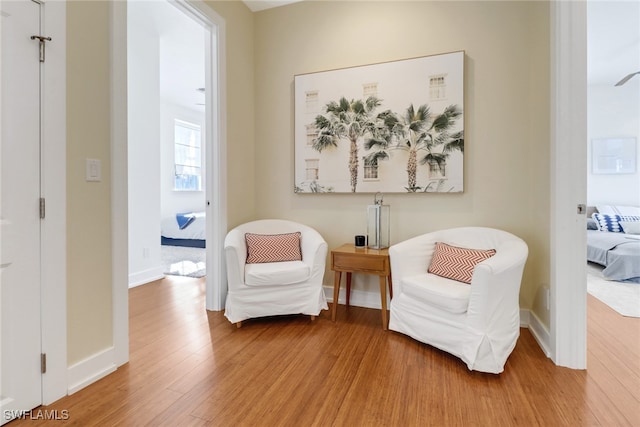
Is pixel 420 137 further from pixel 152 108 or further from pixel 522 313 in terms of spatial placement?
pixel 152 108

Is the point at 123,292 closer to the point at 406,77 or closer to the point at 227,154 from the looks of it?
the point at 227,154

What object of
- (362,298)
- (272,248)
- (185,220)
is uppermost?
(185,220)

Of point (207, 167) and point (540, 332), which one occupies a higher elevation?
point (207, 167)

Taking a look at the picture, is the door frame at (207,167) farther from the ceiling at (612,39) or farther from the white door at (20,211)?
the ceiling at (612,39)

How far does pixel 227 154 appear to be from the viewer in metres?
2.88

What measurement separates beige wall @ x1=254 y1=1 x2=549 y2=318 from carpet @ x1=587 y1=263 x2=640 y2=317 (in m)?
1.12

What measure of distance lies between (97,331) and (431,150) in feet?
8.72

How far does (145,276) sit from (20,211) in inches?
98.8

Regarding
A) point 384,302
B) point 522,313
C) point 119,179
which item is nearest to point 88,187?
point 119,179

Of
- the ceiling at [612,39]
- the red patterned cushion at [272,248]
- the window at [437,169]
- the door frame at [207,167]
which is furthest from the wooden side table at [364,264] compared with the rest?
the ceiling at [612,39]

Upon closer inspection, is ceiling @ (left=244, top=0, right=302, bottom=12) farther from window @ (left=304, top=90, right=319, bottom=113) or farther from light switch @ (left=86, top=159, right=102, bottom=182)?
light switch @ (left=86, top=159, right=102, bottom=182)

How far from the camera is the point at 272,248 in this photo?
2.72m

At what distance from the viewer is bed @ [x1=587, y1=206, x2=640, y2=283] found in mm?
3643

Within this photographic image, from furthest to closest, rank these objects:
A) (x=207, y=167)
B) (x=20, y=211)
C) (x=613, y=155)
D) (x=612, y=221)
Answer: (x=613, y=155), (x=612, y=221), (x=207, y=167), (x=20, y=211)
